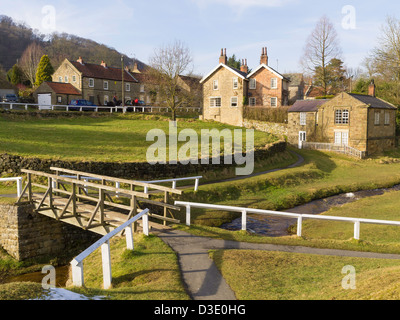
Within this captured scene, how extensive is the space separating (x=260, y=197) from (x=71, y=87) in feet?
149

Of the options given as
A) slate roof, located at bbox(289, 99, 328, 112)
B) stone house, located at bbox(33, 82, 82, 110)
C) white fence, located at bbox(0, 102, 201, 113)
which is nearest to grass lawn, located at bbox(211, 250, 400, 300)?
slate roof, located at bbox(289, 99, 328, 112)

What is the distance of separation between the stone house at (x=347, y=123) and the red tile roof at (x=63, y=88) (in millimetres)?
33454

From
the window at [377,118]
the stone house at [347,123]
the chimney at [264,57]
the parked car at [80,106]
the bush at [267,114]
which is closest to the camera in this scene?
the stone house at [347,123]

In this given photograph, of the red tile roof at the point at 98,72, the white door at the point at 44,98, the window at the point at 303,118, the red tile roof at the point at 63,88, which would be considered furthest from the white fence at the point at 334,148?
the red tile roof at the point at 98,72

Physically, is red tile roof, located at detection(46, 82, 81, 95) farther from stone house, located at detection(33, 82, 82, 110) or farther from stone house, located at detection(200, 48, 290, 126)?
stone house, located at detection(200, 48, 290, 126)

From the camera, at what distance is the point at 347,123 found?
143 ft

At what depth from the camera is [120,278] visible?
8492 mm

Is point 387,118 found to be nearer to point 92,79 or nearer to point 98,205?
point 98,205

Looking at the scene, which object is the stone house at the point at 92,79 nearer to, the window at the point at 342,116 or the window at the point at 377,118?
the window at the point at 342,116

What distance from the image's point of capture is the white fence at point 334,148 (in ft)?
135
